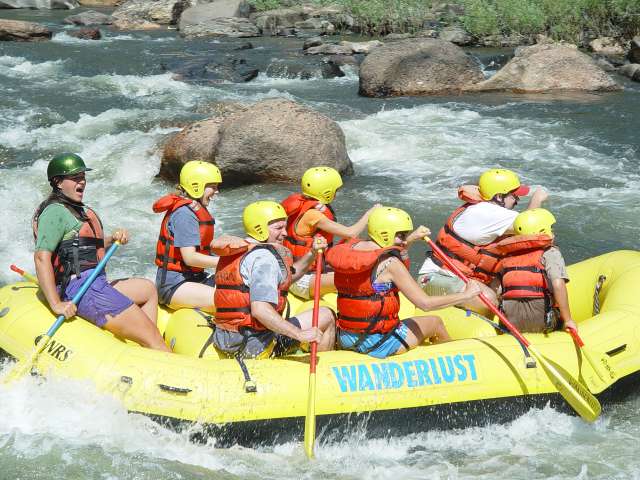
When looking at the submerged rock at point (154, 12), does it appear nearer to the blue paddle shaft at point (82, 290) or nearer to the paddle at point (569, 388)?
the blue paddle shaft at point (82, 290)

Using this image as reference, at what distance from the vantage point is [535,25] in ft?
60.4

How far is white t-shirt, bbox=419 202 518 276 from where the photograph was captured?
18.8 feet

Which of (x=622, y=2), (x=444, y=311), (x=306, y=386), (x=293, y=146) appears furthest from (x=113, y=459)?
(x=622, y=2)

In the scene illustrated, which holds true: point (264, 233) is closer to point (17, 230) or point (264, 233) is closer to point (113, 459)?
point (113, 459)

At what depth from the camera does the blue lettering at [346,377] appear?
187 inches

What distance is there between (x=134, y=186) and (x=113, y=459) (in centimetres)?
→ 591

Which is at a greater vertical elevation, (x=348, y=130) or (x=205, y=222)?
(x=205, y=222)

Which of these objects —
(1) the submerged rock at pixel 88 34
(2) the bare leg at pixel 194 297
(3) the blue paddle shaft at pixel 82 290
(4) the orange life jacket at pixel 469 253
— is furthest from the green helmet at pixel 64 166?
(1) the submerged rock at pixel 88 34

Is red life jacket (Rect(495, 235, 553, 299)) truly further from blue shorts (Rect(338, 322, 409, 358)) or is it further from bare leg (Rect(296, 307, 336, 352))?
bare leg (Rect(296, 307, 336, 352))

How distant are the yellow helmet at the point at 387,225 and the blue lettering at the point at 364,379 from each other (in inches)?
27.3

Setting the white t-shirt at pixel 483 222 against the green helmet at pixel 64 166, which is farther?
the white t-shirt at pixel 483 222

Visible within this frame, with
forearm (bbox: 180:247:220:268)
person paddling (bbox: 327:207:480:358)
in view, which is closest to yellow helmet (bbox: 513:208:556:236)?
person paddling (bbox: 327:207:480:358)

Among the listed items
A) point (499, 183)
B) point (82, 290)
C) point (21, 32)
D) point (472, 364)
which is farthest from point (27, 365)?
point (21, 32)

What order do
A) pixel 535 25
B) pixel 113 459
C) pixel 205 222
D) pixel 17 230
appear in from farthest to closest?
pixel 535 25, pixel 17 230, pixel 205 222, pixel 113 459
